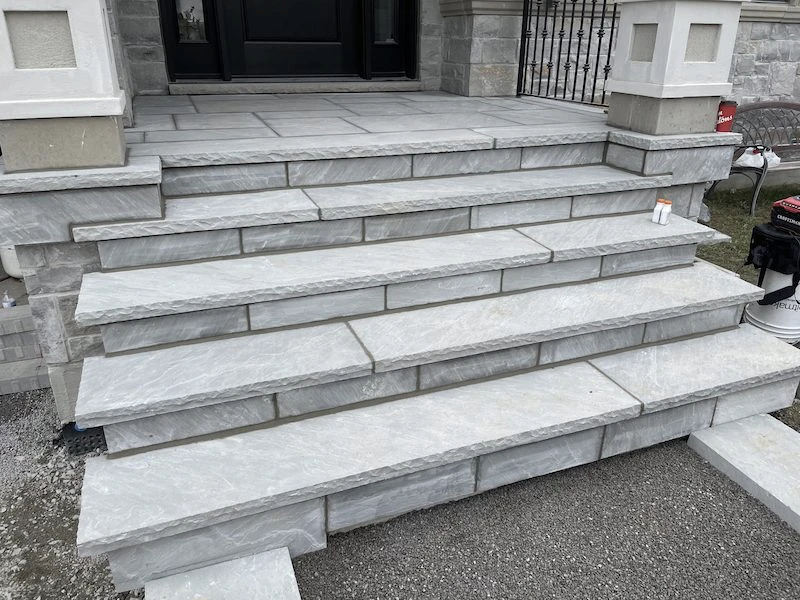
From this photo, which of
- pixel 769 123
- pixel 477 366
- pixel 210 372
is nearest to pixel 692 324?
pixel 477 366

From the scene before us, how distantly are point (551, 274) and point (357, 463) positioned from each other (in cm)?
134

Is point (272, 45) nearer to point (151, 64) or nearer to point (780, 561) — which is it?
point (151, 64)

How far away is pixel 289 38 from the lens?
5148mm

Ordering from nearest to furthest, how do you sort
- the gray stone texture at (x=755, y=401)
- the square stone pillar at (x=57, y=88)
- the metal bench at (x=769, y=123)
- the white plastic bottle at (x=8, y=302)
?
the square stone pillar at (x=57, y=88), the gray stone texture at (x=755, y=401), the white plastic bottle at (x=8, y=302), the metal bench at (x=769, y=123)

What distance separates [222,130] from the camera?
11.1 ft

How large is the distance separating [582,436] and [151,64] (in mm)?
4267

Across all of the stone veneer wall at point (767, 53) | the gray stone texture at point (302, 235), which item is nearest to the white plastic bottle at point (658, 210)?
the gray stone texture at point (302, 235)

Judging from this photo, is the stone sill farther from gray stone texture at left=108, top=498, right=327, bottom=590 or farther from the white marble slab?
gray stone texture at left=108, top=498, right=327, bottom=590

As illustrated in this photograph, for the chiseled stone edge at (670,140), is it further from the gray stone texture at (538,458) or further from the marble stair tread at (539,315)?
the gray stone texture at (538,458)

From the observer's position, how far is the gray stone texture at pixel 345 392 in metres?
2.18

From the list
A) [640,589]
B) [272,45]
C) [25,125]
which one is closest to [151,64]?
[272,45]

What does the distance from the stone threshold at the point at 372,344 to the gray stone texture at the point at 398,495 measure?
1.30ft

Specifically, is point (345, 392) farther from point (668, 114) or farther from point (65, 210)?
point (668, 114)

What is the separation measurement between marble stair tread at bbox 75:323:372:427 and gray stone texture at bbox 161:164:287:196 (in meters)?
0.83
